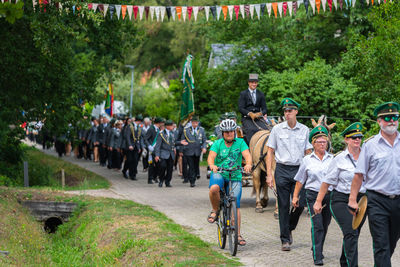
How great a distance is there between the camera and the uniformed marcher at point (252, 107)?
1442 centimetres

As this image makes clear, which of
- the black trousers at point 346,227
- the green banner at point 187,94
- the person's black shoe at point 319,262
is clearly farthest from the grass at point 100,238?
the green banner at point 187,94

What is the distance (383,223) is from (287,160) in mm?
3406

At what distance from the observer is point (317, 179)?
868cm

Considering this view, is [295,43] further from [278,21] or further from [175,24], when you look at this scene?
[175,24]

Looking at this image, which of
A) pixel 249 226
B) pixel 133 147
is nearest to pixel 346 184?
pixel 249 226

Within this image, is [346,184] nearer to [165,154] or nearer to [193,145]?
[165,154]

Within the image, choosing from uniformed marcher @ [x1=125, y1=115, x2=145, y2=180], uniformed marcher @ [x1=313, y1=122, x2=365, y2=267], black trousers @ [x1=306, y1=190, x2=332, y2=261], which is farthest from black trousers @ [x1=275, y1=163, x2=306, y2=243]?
uniformed marcher @ [x1=125, y1=115, x2=145, y2=180]

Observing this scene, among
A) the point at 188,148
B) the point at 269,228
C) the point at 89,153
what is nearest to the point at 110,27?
the point at 188,148

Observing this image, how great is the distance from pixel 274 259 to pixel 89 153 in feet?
84.8

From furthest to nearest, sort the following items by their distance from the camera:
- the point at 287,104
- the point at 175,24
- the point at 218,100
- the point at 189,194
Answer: the point at 175,24, the point at 218,100, the point at 189,194, the point at 287,104

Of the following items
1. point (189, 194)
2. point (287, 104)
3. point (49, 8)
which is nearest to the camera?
point (287, 104)

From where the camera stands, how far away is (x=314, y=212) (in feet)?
27.8

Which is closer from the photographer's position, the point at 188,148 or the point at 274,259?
the point at 274,259

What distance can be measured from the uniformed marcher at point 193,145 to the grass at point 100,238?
5.19 metres
